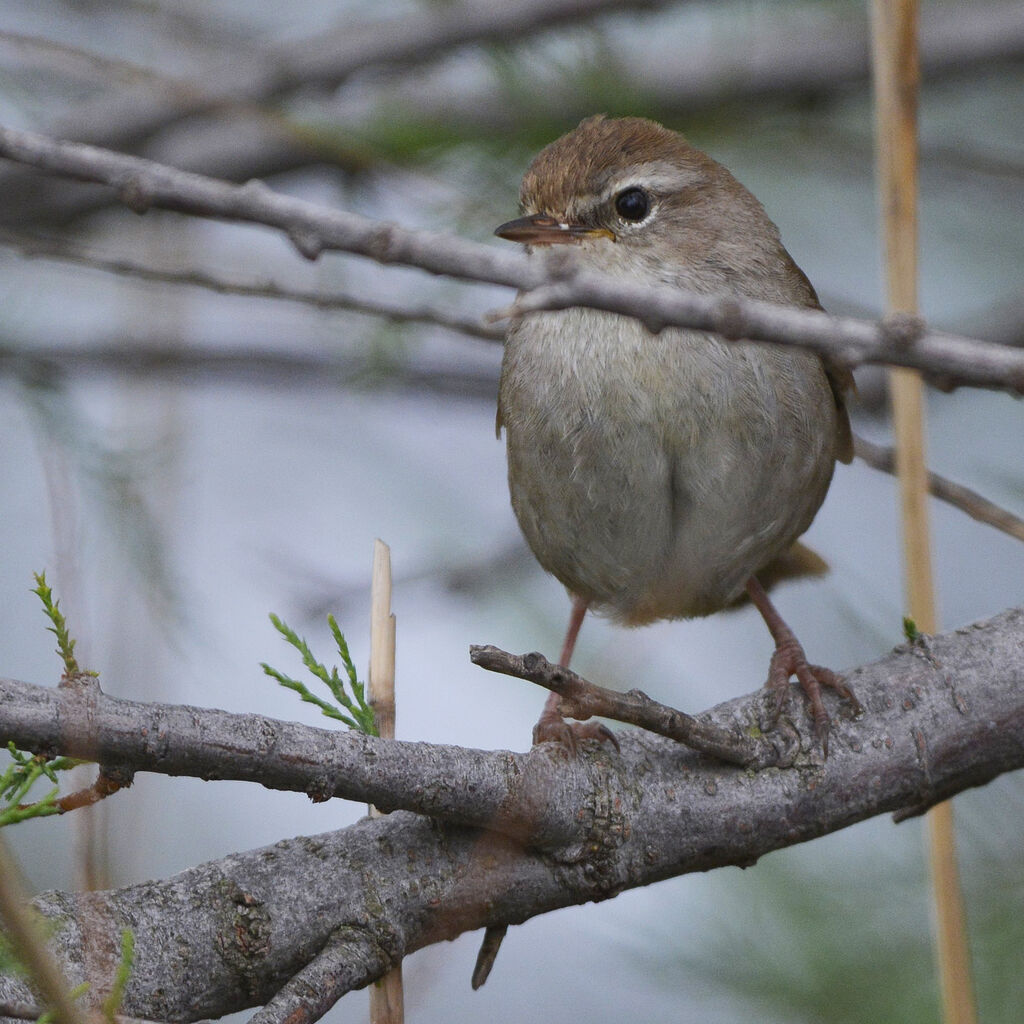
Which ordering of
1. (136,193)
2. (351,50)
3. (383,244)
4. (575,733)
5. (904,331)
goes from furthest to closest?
(351,50), (575,733), (136,193), (383,244), (904,331)

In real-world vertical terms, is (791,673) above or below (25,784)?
above

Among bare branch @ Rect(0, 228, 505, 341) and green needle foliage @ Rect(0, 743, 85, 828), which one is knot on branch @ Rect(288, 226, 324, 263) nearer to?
green needle foliage @ Rect(0, 743, 85, 828)

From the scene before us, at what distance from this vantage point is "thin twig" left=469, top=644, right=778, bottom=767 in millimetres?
1644

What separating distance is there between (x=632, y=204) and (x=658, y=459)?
0.69 metres

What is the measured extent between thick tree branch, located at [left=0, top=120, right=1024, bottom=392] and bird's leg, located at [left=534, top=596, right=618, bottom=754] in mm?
938

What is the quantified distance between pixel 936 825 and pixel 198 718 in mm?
1477

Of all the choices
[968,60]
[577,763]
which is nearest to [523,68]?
[968,60]

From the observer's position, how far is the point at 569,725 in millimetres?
2527

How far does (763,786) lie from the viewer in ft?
7.42

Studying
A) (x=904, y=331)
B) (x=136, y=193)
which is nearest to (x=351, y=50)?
(x=136, y=193)

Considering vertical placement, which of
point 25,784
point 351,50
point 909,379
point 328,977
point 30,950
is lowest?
point 30,950

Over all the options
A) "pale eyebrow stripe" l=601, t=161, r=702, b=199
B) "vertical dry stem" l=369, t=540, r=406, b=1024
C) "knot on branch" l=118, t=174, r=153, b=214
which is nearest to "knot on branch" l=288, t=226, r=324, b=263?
"knot on branch" l=118, t=174, r=153, b=214

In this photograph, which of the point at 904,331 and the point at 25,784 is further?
the point at 25,784

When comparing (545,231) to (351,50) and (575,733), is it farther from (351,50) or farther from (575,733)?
(351,50)
